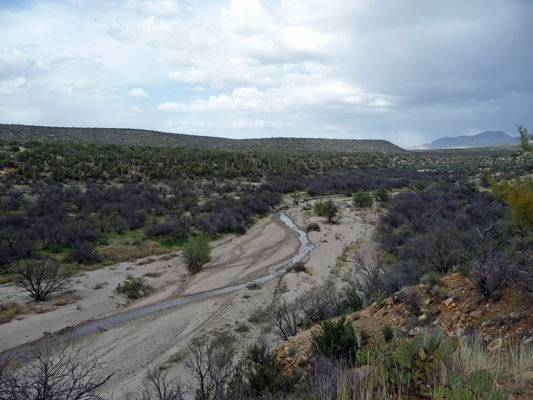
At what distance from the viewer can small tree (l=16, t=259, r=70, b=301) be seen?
1641cm

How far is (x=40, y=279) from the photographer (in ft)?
54.2

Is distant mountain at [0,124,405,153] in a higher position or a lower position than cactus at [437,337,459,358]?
higher

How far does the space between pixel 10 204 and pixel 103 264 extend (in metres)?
12.4

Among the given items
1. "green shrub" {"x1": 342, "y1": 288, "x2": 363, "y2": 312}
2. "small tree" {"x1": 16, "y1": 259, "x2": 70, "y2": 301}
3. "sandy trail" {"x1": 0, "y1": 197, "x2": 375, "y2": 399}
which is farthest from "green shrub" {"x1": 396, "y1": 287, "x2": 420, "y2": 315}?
"small tree" {"x1": 16, "y1": 259, "x2": 70, "y2": 301}

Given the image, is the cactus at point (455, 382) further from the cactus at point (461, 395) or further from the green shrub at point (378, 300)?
the green shrub at point (378, 300)

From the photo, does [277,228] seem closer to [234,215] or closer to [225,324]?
[234,215]

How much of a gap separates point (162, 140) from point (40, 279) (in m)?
80.0

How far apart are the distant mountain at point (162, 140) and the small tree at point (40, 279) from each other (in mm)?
56825

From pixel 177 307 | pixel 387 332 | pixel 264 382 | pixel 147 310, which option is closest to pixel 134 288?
pixel 147 310

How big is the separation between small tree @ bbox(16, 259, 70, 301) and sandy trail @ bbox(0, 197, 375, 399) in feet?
1.89

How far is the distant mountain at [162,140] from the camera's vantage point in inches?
2805

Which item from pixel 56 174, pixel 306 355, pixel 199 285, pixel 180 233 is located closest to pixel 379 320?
pixel 306 355

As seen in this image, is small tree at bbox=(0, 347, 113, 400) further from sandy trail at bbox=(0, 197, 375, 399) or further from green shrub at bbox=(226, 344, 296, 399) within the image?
green shrub at bbox=(226, 344, 296, 399)

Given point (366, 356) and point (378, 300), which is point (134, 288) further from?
point (366, 356)
